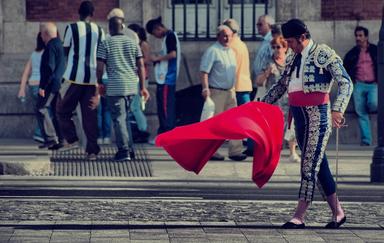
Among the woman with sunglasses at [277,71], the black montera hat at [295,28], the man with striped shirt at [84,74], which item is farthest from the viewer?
the man with striped shirt at [84,74]

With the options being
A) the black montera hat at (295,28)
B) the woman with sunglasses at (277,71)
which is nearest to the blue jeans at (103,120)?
the woman with sunglasses at (277,71)

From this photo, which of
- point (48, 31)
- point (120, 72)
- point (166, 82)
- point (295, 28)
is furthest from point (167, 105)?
point (295, 28)

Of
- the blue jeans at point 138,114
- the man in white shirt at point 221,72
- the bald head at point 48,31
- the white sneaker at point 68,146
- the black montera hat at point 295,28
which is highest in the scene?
the black montera hat at point 295,28

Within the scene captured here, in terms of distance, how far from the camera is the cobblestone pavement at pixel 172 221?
32.5ft

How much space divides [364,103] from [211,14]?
2732 millimetres

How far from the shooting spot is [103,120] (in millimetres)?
18641

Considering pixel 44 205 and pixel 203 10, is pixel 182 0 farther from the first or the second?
pixel 44 205

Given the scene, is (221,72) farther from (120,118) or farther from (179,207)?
(179,207)

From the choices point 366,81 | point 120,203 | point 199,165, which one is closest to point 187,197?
point 120,203

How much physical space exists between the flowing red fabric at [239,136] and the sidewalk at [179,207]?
0.47 meters

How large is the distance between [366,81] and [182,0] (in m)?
3.05

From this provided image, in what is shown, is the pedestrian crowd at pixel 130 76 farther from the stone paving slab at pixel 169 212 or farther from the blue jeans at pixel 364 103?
the stone paving slab at pixel 169 212

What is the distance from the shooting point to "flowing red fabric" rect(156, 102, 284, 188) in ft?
35.0

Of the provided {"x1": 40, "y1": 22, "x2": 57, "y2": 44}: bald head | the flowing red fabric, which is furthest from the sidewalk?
{"x1": 40, "y1": 22, "x2": 57, "y2": 44}: bald head
